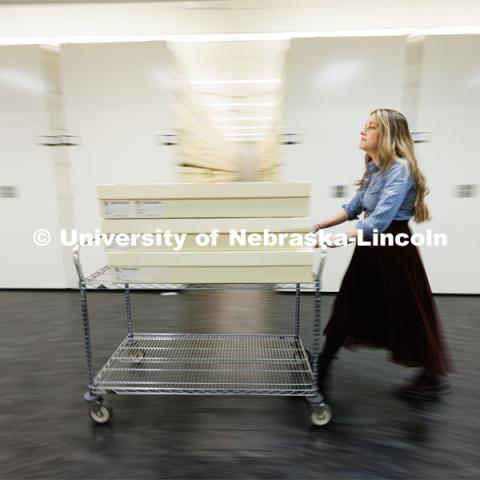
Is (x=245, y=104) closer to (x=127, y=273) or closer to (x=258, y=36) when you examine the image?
(x=258, y=36)

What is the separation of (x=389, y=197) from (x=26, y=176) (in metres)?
2.84

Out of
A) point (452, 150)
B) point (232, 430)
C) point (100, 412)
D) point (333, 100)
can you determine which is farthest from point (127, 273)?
point (452, 150)

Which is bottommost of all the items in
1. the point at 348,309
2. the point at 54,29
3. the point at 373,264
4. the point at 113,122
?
the point at 348,309

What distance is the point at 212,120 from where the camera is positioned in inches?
93.4

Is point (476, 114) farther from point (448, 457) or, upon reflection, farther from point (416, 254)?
point (448, 457)

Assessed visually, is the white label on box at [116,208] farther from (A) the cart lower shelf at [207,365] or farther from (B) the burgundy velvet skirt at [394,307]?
(B) the burgundy velvet skirt at [394,307]

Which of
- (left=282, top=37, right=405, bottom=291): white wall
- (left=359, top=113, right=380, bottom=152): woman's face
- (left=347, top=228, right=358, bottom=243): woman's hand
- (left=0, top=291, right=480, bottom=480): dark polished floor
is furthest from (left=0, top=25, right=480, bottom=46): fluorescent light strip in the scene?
(left=0, top=291, right=480, bottom=480): dark polished floor

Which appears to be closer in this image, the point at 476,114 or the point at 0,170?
the point at 476,114

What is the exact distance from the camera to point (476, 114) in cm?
253

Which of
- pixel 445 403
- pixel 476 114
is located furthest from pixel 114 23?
pixel 445 403

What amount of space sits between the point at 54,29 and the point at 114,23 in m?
0.46

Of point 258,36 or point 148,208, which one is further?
point 258,36

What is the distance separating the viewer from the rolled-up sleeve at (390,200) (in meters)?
1.23

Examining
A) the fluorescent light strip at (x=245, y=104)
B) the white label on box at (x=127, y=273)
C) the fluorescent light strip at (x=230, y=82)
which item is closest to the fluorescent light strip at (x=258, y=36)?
the fluorescent light strip at (x=230, y=82)
